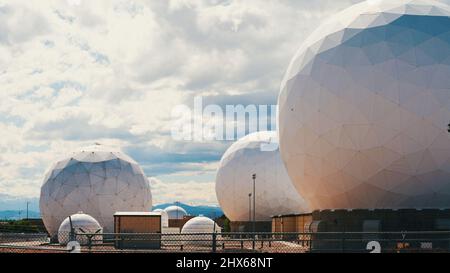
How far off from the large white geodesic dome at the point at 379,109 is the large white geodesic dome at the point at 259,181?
2548 cm

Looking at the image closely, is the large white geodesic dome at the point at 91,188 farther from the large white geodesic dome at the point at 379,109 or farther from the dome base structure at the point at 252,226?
the large white geodesic dome at the point at 379,109

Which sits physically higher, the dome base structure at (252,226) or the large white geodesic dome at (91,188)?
the large white geodesic dome at (91,188)

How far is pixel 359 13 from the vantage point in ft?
97.0

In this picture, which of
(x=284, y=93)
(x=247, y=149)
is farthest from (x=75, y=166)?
(x=284, y=93)

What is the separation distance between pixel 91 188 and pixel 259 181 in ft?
49.7

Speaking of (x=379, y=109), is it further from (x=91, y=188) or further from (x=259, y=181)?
(x=259, y=181)

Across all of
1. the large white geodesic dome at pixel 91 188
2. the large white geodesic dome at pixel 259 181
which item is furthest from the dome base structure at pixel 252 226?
the large white geodesic dome at pixel 91 188

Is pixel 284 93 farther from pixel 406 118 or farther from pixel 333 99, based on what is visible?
pixel 406 118

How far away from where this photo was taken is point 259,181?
182 feet

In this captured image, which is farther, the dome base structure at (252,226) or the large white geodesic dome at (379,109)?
the dome base structure at (252,226)

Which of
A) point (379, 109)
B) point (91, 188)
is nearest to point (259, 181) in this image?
point (91, 188)

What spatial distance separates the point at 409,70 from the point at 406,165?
4.15 metres

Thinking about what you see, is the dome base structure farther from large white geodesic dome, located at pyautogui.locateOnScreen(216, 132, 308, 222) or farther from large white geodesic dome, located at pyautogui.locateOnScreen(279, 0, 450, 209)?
large white geodesic dome, located at pyautogui.locateOnScreen(279, 0, 450, 209)

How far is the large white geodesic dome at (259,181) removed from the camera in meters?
55.5
